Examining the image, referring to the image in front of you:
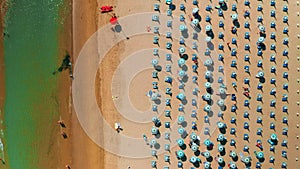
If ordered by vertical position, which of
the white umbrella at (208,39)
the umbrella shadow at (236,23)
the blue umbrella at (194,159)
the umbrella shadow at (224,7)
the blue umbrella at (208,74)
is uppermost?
the umbrella shadow at (224,7)

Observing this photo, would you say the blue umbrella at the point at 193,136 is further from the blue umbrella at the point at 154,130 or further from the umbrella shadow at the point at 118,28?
the umbrella shadow at the point at 118,28

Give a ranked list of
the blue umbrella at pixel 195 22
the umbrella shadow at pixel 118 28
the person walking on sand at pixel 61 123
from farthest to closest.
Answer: the person walking on sand at pixel 61 123 < the umbrella shadow at pixel 118 28 < the blue umbrella at pixel 195 22

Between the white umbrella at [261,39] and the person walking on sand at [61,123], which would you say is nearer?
the white umbrella at [261,39]

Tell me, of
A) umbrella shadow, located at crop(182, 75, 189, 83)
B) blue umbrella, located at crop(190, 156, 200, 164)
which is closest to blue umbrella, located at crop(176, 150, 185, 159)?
blue umbrella, located at crop(190, 156, 200, 164)

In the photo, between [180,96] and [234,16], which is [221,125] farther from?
[234,16]

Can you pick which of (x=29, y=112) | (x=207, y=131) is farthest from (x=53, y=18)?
(x=207, y=131)

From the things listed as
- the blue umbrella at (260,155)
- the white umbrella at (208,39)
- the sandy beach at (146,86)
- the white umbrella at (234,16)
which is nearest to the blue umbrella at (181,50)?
the sandy beach at (146,86)

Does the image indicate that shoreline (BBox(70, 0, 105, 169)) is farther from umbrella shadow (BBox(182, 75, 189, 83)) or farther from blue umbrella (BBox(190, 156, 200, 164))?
umbrella shadow (BBox(182, 75, 189, 83))

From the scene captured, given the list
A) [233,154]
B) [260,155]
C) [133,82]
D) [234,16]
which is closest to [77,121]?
[133,82]

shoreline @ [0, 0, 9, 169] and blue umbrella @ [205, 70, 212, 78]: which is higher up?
shoreline @ [0, 0, 9, 169]
